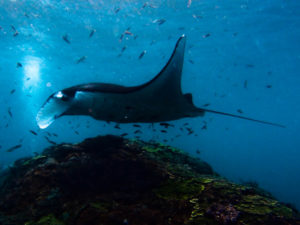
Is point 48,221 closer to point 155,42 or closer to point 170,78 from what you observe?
point 170,78

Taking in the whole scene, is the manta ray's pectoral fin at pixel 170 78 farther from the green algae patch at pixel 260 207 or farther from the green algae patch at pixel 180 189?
the green algae patch at pixel 260 207

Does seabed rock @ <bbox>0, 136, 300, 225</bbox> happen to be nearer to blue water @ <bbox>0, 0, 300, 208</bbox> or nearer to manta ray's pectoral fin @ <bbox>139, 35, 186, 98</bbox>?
manta ray's pectoral fin @ <bbox>139, 35, 186, 98</bbox>

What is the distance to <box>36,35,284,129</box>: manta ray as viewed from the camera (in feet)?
11.0

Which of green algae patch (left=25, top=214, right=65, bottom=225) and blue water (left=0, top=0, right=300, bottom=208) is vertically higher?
blue water (left=0, top=0, right=300, bottom=208)

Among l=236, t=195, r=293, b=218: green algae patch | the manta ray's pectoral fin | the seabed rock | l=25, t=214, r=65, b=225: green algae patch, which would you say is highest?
the manta ray's pectoral fin

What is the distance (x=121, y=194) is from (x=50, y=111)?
204cm

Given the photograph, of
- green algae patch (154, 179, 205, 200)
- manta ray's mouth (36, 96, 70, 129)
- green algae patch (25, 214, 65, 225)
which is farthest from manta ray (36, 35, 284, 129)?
green algae patch (25, 214, 65, 225)

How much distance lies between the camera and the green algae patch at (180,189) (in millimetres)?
2629

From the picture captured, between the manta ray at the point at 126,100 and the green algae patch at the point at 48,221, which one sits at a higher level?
the manta ray at the point at 126,100

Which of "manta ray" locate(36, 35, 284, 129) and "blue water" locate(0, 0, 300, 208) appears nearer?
"manta ray" locate(36, 35, 284, 129)

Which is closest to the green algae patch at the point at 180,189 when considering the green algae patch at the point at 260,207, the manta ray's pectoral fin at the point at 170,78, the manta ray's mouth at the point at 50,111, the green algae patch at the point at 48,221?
the green algae patch at the point at 260,207

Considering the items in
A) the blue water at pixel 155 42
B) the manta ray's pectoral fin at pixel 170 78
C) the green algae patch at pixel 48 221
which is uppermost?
the blue water at pixel 155 42

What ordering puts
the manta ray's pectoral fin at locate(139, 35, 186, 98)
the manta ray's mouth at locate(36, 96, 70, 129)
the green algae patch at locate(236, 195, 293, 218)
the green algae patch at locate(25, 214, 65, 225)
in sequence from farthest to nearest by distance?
the manta ray's mouth at locate(36, 96, 70, 129), the manta ray's pectoral fin at locate(139, 35, 186, 98), the green algae patch at locate(25, 214, 65, 225), the green algae patch at locate(236, 195, 293, 218)

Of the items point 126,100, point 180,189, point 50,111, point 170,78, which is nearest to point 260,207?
point 180,189
